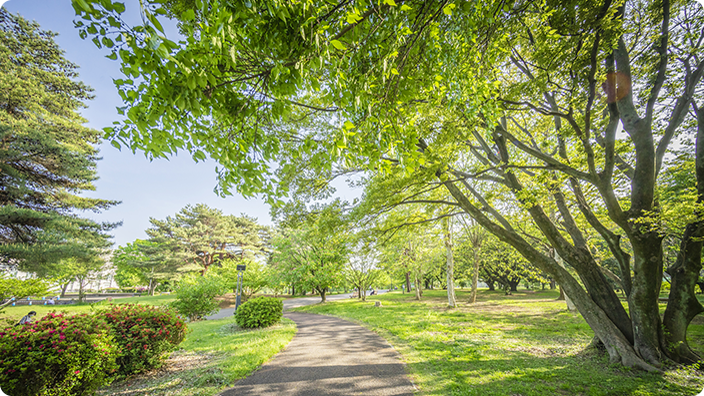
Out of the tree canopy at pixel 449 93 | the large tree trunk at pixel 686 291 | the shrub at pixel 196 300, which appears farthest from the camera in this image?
the shrub at pixel 196 300

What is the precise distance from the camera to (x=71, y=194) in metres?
15.9

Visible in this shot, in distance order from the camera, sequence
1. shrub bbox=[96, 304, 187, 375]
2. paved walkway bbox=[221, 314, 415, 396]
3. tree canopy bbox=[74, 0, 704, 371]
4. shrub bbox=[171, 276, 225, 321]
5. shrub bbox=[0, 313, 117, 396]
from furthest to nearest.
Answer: shrub bbox=[171, 276, 225, 321]
shrub bbox=[96, 304, 187, 375]
paved walkway bbox=[221, 314, 415, 396]
shrub bbox=[0, 313, 117, 396]
tree canopy bbox=[74, 0, 704, 371]

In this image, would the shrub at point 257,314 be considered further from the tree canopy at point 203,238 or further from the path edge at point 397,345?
the tree canopy at point 203,238

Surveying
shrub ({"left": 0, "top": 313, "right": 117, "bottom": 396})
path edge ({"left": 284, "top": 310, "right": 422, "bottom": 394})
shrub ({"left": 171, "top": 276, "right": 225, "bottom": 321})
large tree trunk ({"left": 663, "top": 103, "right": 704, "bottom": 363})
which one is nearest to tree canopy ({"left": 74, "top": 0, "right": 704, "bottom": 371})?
large tree trunk ({"left": 663, "top": 103, "right": 704, "bottom": 363})

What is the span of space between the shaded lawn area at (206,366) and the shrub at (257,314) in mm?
1581

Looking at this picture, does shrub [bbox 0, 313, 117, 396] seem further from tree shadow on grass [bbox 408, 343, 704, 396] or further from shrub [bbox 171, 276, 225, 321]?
shrub [bbox 171, 276, 225, 321]

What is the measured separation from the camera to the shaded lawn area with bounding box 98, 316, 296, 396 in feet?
13.3

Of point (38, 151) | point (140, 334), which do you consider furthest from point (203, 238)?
point (140, 334)

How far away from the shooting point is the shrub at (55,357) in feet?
9.71

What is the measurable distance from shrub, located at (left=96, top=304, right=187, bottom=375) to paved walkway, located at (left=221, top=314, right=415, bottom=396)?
209 cm

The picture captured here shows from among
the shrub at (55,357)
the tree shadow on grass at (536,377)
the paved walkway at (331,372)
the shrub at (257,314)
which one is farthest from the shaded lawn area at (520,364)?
the shrub at (55,357)

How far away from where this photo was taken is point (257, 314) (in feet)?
31.4

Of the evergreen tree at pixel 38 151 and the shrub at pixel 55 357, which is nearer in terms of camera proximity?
the shrub at pixel 55 357

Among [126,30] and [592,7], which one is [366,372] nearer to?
[126,30]
